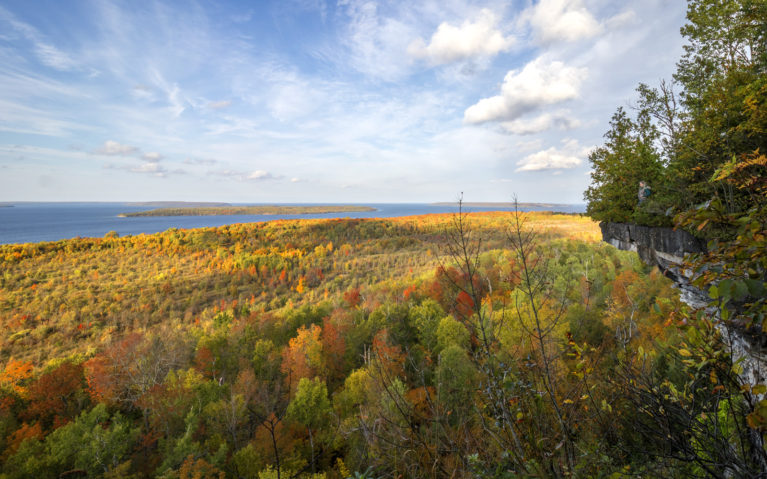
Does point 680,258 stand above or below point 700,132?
below

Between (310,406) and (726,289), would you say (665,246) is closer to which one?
(726,289)

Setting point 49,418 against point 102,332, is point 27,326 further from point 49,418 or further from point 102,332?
point 49,418

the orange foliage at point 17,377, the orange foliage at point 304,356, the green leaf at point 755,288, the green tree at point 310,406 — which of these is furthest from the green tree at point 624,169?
the orange foliage at point 17,377

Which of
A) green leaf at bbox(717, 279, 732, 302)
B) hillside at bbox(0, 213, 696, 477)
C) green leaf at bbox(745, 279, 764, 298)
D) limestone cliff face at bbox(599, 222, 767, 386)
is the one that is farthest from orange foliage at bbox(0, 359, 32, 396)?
limestone cliff face at bbox(599, 222, 767, 386)

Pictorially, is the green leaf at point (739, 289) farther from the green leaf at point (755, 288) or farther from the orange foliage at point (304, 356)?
the orange foliage at point (304, 356)

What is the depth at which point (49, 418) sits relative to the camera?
70.5 feet

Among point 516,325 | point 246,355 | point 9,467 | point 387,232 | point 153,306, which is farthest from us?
point 387,232

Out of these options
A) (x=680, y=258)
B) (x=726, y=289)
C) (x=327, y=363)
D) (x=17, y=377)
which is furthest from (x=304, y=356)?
(x=726, y=289)

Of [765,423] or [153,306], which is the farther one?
[153,306]

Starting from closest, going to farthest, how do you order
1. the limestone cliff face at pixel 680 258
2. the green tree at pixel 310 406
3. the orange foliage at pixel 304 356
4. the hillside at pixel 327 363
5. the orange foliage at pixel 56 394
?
the hillside at pixel 327 363 < the limestone cliff face at pixel 680 258 < the green tree at pixel 310 406 < the orange foliage at pixel 56 394 < the orange foliage at pixel 304 356

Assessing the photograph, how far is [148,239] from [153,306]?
111 feet

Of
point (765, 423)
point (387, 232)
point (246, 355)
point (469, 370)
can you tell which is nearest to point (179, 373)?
point (246, 355)

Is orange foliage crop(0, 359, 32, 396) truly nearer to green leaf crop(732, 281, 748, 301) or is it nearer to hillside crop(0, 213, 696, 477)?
hillside crop(0, 213, 696, 477)

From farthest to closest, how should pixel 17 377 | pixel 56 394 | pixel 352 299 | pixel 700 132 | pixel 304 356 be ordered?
pixel 352 299 → pixel 304 356 → pixel 17 377 → pixel 56 394 → pixel 700 132
